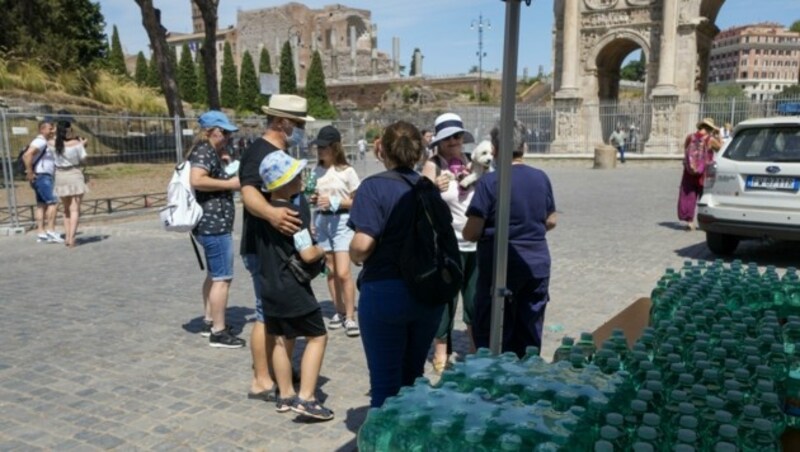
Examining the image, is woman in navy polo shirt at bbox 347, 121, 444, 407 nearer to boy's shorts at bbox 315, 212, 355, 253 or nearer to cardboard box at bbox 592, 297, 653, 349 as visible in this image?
cardboard box at bbox 592, 297, 653, 349

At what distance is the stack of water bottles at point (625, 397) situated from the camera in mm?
→ 1670

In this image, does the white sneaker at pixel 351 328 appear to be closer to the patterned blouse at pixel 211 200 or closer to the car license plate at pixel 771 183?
the patterned blouse at pixel 211 200

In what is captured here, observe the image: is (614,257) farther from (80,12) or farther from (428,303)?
(80,12)

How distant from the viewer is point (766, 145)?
27.9 feet

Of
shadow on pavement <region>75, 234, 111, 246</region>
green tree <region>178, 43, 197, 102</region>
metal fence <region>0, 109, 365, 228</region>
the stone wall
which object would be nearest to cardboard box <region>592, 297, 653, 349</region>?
shadow on pavement <region>75, 234, 111, 246</region>

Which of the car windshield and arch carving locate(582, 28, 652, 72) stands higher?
arch carving locate(582, 28, 652, 72)

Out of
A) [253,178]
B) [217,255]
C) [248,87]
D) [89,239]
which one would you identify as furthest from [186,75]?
[253,178]

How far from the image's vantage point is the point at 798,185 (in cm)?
793

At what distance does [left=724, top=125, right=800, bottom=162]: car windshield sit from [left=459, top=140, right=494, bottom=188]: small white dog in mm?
5328

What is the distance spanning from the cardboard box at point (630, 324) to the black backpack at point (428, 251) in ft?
2.51

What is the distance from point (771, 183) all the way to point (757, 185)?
6.5 inches

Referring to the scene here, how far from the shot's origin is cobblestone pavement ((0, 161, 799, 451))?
398 cm

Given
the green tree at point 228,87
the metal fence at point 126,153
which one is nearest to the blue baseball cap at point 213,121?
the metal fence at point 126,153

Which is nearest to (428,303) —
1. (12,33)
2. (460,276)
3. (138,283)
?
(460,276)
